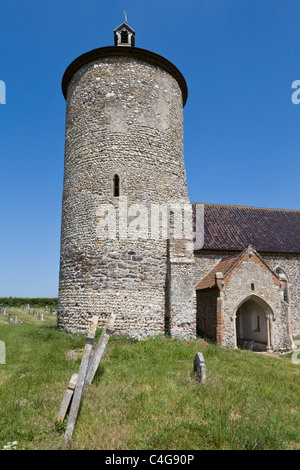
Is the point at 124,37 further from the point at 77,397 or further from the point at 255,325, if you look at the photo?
the point at 77,397

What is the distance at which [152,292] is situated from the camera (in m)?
11.8

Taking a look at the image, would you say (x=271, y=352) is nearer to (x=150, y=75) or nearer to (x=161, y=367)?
(x=161, y=367)

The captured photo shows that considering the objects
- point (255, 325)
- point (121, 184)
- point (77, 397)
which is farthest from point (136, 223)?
point (255, 325)


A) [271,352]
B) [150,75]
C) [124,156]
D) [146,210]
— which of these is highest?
[150,75]

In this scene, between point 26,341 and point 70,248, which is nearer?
point 26,341

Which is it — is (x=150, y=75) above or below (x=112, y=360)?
above

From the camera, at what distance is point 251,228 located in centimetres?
1902

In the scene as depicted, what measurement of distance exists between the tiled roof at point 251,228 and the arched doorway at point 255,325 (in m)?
3.50

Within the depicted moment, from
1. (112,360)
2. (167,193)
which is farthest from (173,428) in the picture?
(167,193)

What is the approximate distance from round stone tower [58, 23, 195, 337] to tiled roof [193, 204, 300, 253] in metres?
4.83

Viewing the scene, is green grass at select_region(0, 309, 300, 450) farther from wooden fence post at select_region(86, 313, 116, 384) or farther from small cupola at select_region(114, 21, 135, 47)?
small cupola at select_region(114, 21, 135, 47)

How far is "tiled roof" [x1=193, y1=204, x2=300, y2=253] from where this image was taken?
17.4m

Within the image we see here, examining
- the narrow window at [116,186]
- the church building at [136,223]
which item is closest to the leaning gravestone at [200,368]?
the church building at [136,223]

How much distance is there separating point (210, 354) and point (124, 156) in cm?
820
